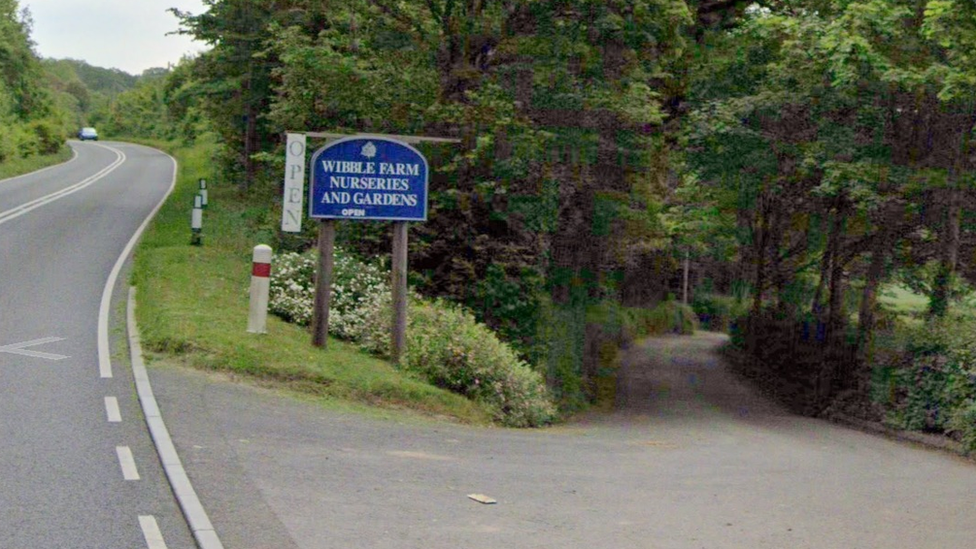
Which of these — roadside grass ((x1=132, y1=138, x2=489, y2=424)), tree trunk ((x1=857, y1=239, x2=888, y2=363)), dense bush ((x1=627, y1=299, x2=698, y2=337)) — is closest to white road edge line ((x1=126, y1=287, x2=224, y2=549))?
roadside grass ((x1=132, y1=138, x2=489, y2=424))

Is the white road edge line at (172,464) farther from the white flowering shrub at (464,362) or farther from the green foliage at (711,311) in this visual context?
the green foliage at (711,311)

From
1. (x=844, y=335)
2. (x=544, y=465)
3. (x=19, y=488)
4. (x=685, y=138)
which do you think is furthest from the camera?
(x=844, y=335)

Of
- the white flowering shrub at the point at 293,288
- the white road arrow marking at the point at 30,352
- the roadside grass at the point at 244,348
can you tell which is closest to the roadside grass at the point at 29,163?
the roadside grass at the point at 244,348

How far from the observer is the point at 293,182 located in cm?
1639

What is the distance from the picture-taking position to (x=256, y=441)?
1088cm

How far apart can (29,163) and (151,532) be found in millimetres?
49923

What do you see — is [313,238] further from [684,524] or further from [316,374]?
[684,524]

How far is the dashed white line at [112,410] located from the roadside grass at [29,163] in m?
36.0

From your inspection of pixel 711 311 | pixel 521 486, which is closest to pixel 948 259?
pixel 521 486

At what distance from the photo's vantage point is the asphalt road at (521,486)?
8.21 meters

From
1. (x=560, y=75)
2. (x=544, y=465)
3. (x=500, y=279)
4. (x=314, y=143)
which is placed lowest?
(x=544, y=465)

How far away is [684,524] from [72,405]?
6.31m

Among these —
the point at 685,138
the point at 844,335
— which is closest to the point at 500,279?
the point at 685,138

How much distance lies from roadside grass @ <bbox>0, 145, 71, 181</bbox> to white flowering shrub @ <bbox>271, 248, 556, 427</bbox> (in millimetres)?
30438
